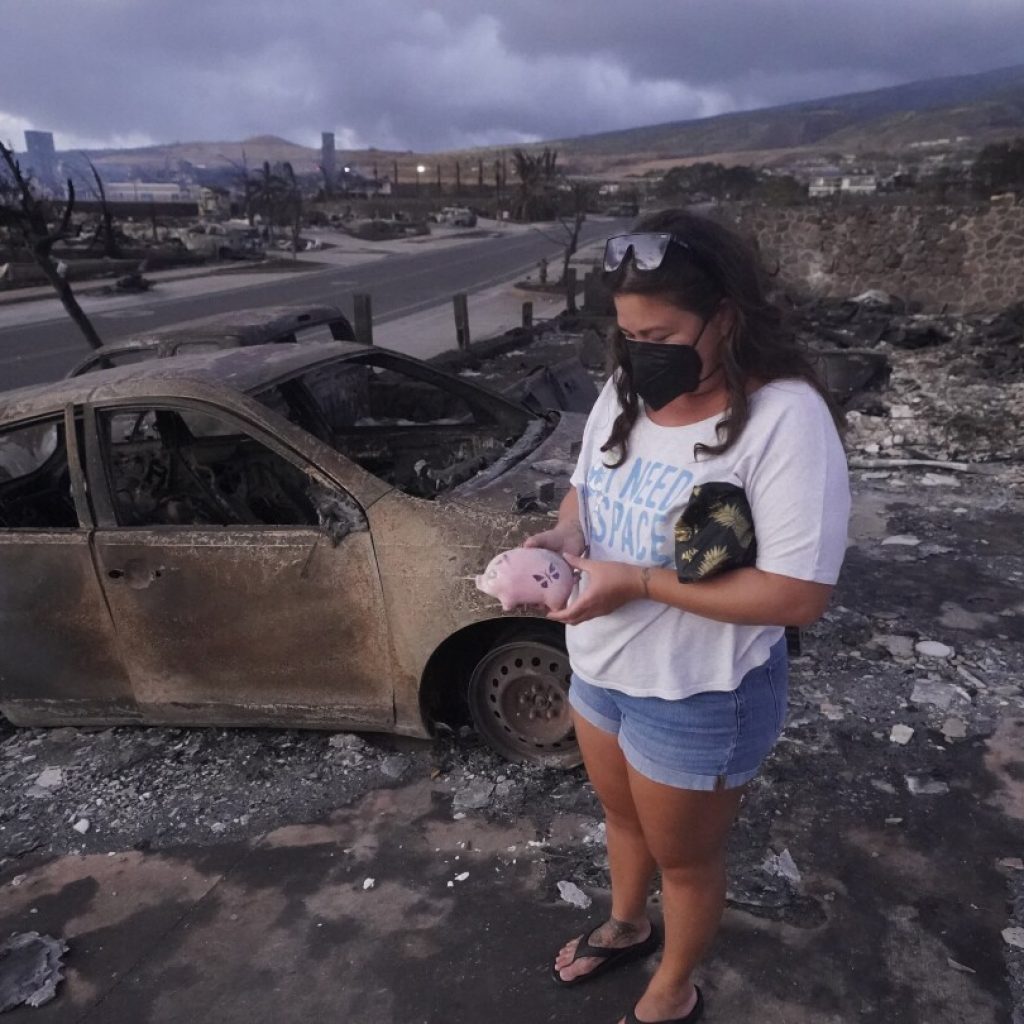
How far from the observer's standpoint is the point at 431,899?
2.77 meters

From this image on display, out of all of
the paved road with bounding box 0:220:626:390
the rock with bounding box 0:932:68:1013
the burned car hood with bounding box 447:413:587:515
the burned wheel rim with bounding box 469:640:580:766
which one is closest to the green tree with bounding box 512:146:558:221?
the paved road with bounding box 0:220:626:390

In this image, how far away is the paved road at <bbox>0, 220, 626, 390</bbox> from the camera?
1535cm

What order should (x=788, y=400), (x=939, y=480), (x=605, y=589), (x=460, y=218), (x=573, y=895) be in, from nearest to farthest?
(x=788, y=400) → (x=605, y=589) → (x=573, y=895) → (x=939, y=480) → (x=460, y=218)

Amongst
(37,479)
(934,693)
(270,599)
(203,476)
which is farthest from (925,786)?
(37,479)

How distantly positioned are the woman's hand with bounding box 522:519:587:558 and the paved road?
12.8 m

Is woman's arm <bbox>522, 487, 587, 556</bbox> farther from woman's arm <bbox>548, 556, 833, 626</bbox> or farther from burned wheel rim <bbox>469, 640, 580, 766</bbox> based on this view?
burned wheel rim <bbox>469, 640, 580, 766</bbox>

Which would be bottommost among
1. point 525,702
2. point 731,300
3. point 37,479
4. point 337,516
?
point 525,702

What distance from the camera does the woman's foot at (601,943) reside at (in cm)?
235

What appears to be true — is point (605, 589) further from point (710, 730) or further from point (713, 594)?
point (710, 730)

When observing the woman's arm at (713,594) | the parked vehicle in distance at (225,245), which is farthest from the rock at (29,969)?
the parked vehicle in distance at (225,245)

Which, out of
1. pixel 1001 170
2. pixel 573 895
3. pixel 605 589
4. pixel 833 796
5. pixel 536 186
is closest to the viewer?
pixel 605 589

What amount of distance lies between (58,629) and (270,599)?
37.2 inches

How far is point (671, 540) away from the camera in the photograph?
5.37ft

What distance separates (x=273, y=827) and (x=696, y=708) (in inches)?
81.0
